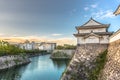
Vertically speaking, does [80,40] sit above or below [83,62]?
above

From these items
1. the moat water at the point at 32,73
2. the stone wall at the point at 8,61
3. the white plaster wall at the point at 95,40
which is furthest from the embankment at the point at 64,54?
the white plaster wall at the point at 95,40

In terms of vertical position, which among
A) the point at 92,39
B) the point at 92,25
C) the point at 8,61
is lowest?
the point at 8,61

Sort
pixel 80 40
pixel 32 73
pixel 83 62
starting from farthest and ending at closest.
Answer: pixel 32 73, pixel 80 40, pixel 83 62

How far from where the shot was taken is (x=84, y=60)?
17234 millimetres

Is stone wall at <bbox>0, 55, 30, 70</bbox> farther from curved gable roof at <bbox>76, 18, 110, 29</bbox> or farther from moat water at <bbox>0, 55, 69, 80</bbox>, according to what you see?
curved gable roof at <bbox>76, 18, 110, 29</bbox>

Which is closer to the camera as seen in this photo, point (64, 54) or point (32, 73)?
point (32, 73)

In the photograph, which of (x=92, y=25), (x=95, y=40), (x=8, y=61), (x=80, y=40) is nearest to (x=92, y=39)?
(x=95, y=40)

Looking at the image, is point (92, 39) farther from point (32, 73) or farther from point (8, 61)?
point (8, 61)

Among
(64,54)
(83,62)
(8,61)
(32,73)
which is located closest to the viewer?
(83,62)

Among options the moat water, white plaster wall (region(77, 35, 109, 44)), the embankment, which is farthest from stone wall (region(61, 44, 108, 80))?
the embankment

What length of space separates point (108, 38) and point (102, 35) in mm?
641

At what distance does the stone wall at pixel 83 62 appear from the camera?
16147 mm

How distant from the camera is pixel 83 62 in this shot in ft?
56.0

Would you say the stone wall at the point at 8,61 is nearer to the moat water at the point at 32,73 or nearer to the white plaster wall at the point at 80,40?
the moat water at the point at 32,73
